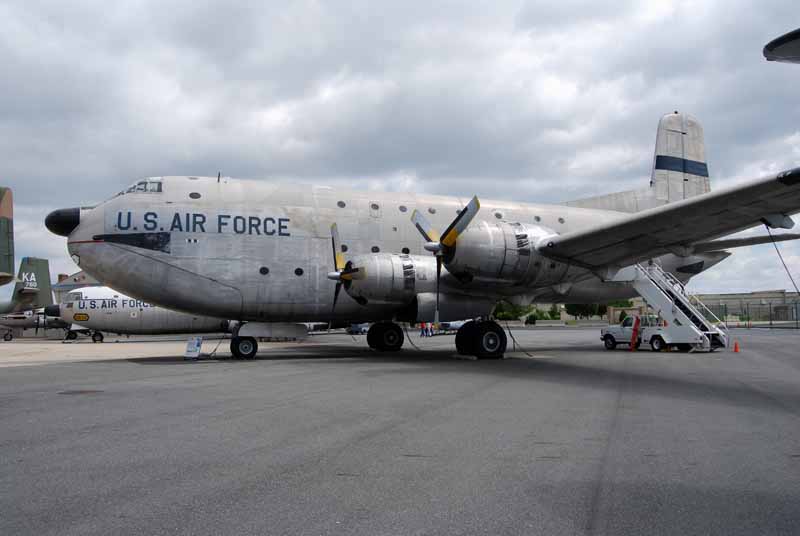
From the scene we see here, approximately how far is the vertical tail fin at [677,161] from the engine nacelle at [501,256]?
10.6 metres

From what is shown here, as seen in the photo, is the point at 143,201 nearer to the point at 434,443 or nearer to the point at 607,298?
the point at 434,443

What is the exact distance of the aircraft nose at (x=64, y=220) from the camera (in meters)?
15.9

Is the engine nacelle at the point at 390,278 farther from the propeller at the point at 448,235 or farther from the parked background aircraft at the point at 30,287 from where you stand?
the parked background aircraft at the point at 30,287

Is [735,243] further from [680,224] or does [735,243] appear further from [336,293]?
[336,293]

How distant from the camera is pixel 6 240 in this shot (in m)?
20.6

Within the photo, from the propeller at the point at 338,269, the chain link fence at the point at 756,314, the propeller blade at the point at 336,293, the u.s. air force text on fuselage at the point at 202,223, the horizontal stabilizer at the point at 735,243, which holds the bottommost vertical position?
the chain link fence at the point at 756,314

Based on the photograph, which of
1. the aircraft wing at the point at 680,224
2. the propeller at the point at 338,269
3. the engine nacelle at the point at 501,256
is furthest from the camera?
the propeller at the point at 338,269

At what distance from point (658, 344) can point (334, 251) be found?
12.8m

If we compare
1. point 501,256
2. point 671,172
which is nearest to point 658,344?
point 671,172

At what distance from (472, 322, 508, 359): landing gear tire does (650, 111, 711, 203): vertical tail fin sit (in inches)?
410

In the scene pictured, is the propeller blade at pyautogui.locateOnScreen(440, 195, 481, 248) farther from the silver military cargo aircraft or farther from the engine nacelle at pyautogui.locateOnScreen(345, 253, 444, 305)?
the engine nacelle at pyautogui.locateOnScreen(345, 253, 444, 305)

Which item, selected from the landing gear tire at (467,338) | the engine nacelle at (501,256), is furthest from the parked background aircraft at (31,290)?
the engine nacelle at (501,256)

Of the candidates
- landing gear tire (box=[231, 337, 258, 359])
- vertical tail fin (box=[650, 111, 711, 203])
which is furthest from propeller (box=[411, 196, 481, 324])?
vertical tail fin (box=[650, 111, 711, 203])

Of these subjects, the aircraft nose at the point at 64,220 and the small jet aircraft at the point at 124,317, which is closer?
the aircraft nose at the point at 64,220
